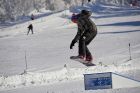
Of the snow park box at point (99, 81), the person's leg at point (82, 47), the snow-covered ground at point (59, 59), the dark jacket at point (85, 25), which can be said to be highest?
the dark jacket at point (85, 25)

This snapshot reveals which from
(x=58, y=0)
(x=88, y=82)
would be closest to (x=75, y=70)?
(x=88, y=82)

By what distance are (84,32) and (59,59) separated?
934 inches

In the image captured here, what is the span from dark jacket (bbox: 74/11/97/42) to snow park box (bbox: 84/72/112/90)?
4025 mm

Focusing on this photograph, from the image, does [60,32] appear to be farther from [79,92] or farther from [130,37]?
[79,92]

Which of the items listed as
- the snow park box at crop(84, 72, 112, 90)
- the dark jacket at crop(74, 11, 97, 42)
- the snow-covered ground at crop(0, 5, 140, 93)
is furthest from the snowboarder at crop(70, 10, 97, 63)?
the snow-covered ground at crop(0, 5, 140, 93)

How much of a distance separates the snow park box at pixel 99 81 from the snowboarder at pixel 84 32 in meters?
3.43

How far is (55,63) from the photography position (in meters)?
33.2

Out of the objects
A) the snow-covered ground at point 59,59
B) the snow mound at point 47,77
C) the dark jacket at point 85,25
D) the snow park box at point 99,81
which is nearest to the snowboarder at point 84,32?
the dark jacket at point 85,25

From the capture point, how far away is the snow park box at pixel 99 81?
1536 centimetres

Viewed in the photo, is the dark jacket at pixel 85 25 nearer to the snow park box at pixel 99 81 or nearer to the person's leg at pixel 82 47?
the person's leg at pixel 82 47

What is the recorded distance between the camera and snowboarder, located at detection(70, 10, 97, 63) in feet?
36.5

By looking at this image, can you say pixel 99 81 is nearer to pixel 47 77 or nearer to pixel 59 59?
pixel 47 77

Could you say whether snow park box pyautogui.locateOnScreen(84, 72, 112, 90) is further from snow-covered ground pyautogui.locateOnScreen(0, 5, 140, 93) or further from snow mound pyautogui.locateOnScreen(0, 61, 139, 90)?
snow mound pyautogui.locateOnScreen(0, 61, 139, 90)

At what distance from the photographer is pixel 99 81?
15.5 m
